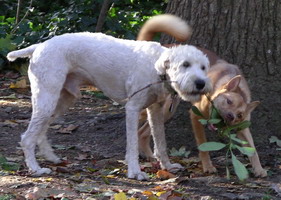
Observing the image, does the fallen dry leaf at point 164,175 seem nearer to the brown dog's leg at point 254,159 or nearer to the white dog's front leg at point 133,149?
the white dog's front leg at point 133,149

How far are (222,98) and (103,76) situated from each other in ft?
3.66

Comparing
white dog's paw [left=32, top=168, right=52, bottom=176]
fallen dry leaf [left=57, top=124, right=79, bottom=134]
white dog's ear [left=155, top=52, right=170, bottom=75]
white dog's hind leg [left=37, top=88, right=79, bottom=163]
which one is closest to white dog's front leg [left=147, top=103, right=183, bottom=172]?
white dog's ear [left=155, top=52, right=170, bottom=75]

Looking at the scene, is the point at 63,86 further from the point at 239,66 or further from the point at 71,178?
the point at 239,66

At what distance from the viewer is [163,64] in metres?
5.43

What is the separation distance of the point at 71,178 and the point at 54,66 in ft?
3.32

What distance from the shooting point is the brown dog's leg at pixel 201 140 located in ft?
19.9

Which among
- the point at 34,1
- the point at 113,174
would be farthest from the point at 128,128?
the point at 34,1

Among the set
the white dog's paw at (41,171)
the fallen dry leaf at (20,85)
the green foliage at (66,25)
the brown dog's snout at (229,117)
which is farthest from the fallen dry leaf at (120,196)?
the green foliage at (66,25)

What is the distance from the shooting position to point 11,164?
5.92 meters

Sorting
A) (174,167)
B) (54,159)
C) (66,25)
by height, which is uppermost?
(66,25)

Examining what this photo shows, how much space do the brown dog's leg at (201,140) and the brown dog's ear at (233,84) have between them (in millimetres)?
438

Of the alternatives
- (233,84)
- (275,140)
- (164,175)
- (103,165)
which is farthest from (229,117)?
(103,165)

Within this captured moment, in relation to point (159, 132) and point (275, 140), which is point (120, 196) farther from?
point (275, 140)

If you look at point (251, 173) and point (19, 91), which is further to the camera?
point (19, 91)
